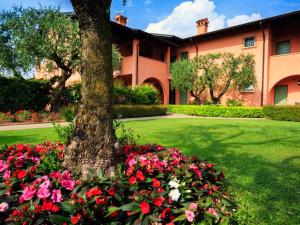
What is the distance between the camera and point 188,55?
24578mm

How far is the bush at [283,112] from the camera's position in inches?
593

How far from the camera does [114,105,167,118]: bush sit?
48.2ft

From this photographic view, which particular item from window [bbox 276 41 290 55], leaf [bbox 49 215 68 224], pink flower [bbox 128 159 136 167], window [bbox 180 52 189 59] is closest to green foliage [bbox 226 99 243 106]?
window [bbox 276 41 290 55]

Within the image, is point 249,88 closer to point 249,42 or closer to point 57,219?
point 249,42

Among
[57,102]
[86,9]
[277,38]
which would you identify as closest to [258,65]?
[277,38]

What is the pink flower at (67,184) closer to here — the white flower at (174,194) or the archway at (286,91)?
the white flower at (174,194)

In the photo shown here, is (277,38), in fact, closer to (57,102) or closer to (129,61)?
(129,61)

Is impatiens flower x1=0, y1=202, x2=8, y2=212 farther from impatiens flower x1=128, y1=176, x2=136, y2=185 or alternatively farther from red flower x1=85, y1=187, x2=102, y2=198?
impatiens flower x1=128, y1=176, x2=136, y2=185

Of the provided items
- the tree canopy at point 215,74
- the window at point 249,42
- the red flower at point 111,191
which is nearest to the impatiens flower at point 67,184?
the red flower at point 111,191

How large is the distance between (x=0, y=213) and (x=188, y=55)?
23794 mm

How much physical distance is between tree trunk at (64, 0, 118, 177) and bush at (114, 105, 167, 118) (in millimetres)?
11024

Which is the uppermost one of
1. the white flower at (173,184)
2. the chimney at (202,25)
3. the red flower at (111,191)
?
the chimney at (202,25)

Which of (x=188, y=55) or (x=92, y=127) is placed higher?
(x=188, y=55)

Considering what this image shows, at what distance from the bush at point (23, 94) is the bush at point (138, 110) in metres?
4.49
